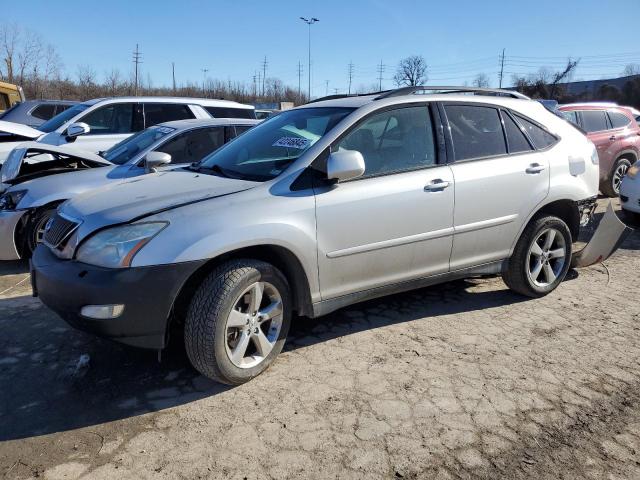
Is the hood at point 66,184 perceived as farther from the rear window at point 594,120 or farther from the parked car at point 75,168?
the rear window at point 594,120

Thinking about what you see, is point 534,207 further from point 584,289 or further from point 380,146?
point 380,146

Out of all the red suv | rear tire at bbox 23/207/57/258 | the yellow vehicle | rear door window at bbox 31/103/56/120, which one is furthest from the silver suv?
the yellow vehicle

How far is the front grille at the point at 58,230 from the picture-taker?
320cm

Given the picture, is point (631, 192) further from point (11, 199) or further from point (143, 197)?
point (11, 199)

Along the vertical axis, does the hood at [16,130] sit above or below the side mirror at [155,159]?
above

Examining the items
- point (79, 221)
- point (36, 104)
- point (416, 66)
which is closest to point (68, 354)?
point (79, 221)

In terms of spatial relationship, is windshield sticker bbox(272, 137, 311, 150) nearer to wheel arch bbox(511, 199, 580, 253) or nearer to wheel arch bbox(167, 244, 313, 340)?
wheel arch bbox(167, 244, 313, 340)

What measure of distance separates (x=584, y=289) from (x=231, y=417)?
3760 millimetres

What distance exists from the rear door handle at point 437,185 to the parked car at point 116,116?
5878 millimetres

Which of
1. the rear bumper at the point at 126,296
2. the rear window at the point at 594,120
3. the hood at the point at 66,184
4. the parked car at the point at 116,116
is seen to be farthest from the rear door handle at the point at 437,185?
the rear window at the point at 594,120

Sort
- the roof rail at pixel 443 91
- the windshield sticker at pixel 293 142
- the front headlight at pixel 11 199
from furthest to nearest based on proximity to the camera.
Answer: the front headlight at pixel 11 199 → the roof rail at pixel 443 91 → the windshield sticker at pixel 293 142

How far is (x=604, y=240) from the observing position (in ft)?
16.9

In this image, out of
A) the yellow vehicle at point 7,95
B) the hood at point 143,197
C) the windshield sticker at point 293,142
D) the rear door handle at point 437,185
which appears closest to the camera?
the hood at point 143,197

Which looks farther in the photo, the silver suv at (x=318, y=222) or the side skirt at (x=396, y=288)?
the side skirt at (x=396, y=288)
